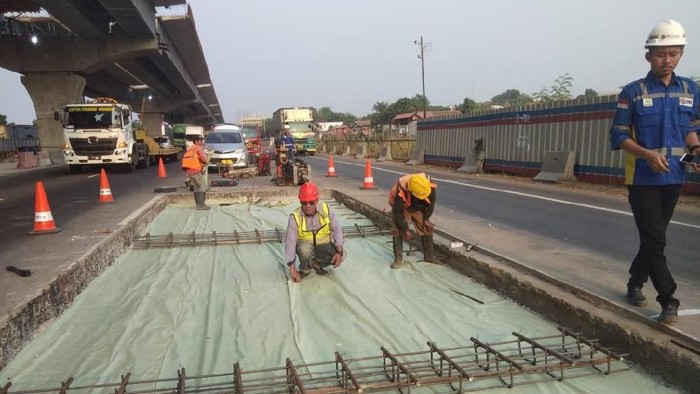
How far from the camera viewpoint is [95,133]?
19172mm

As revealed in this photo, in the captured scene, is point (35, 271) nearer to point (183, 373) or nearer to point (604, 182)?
point (183, 373)

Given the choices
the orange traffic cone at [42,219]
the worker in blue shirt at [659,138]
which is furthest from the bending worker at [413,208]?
the orange traffic cone at [42,219]

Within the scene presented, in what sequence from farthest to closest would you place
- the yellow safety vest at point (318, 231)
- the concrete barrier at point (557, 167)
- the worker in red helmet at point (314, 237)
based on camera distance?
1. the concrete barrier at point (557, 167)
2. the yellow safety vest at point (318, 231)
3. the worker in red helmet at point (314, 237)

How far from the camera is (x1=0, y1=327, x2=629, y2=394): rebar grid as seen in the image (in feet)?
10.8

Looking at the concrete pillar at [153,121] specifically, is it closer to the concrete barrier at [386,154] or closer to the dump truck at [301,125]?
the dump truck at [301,125]

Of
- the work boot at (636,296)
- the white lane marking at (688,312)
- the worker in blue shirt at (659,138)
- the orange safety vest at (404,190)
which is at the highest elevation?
the worker in blue shirt at (659,138)

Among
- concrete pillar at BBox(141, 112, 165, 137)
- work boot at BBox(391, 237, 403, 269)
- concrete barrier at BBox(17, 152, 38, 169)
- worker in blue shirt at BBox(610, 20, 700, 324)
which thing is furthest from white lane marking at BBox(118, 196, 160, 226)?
concrete pillar at BBox(141, 112, 165, 137)

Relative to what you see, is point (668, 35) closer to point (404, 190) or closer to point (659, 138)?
point (659, 138)

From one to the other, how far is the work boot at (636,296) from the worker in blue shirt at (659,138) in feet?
1.25

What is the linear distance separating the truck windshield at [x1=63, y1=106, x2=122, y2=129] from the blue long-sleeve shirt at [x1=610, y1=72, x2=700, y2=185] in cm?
1932

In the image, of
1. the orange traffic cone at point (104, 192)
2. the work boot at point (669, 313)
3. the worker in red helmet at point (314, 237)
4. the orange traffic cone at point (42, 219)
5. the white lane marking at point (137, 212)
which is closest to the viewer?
the work boot at point (669, 313)

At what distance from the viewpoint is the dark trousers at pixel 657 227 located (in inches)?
140

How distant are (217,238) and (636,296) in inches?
235

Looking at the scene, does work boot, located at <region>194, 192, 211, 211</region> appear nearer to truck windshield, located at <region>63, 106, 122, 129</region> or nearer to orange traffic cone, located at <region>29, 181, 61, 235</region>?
orange traffic cone, located at <region>29, 181, 61, 235</region>
